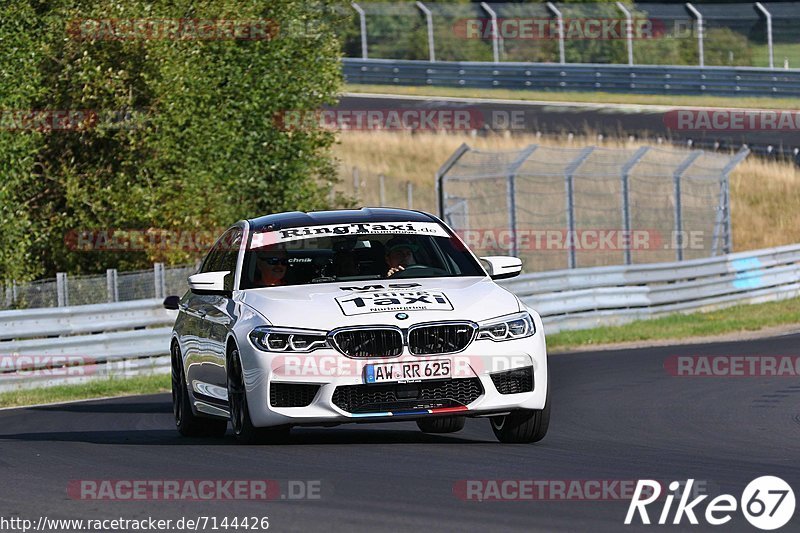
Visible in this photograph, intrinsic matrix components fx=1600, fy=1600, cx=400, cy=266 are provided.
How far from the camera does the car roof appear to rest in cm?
1130

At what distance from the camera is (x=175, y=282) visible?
848 inches

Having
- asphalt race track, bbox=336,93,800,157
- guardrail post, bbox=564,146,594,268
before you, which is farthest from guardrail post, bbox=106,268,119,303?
asphalt race track, bbox=336,93,800,157

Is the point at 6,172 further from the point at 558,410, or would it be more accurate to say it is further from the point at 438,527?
the point at 438,527

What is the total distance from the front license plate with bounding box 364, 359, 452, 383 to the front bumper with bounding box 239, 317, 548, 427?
0.09 feet

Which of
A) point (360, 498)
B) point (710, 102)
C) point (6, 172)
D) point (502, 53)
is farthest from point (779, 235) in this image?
point (360, 498)

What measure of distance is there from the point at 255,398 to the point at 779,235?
2698 centimetres

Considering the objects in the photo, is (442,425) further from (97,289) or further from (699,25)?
(699,25)

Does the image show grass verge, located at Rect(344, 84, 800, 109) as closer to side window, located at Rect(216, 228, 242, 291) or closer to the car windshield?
side window, located at Rect(216, 228, 242, 291)

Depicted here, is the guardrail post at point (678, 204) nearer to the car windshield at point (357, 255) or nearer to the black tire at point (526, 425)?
the car windshield at point (357, 255)

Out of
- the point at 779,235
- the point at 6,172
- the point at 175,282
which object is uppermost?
the point at 6,172

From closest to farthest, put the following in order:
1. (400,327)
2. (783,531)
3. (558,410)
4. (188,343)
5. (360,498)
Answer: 1. (783,531)
2. (360,498)
3. (400,327)
4. (188,343)
5. (558,410)

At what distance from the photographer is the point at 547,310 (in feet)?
74.6

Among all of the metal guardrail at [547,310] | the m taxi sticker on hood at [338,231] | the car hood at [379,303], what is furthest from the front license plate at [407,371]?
the metal guardrail at [547,310]

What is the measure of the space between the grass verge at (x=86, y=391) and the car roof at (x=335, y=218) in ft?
22.0
